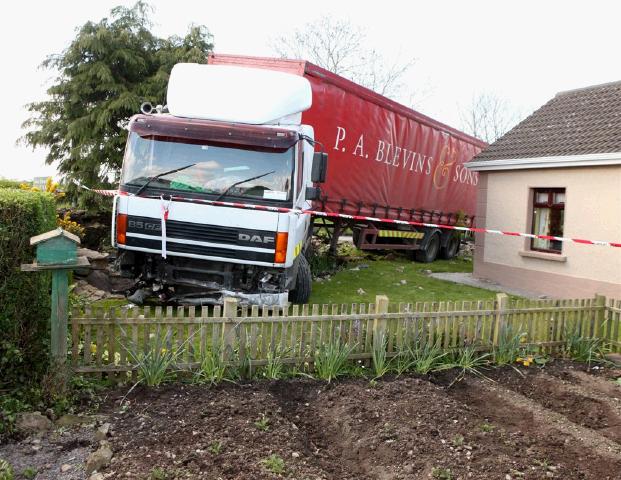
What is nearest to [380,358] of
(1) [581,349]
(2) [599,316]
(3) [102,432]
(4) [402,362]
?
(4) [402,362]

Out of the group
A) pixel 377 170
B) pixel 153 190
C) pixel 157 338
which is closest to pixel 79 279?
pixel 153 190

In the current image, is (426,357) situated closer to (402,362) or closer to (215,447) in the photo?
(402,362)

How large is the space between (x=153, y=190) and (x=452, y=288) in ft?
23.3

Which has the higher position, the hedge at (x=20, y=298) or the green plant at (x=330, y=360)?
the hedge at (x=20, y=298)

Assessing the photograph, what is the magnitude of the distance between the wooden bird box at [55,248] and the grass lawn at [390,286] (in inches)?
221

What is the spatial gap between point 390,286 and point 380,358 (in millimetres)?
6460

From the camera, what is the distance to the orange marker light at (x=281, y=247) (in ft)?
24.0

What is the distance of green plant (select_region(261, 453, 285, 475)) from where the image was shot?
3.56 meters

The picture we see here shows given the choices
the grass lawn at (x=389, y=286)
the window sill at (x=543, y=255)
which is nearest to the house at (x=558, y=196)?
the window sill at (x=543, y=255)

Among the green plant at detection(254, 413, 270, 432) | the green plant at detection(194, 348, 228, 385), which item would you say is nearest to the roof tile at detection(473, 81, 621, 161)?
the green plant at detection(194, 348, 228, 385)

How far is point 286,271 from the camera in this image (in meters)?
7.60

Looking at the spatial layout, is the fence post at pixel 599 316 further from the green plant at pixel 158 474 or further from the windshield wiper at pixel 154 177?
the green plant at pixel 158 474

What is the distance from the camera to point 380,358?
5.56 m

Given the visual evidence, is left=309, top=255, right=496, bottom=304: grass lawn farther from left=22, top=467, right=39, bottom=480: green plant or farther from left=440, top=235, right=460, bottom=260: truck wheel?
left=22, top=467, right=39, bottom=480: green plant
